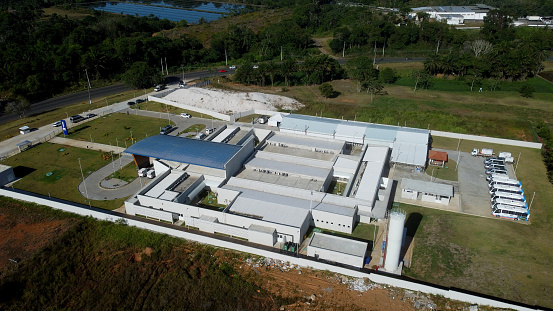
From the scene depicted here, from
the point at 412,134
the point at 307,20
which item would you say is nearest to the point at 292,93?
the point at 412,134

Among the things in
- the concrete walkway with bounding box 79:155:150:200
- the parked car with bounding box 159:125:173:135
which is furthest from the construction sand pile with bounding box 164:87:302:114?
the concrete walkway with bounding box 79:155:150:200

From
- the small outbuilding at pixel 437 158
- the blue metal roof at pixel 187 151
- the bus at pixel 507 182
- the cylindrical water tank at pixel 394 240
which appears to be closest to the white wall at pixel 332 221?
the cylindrical water tank at pixel 394 240

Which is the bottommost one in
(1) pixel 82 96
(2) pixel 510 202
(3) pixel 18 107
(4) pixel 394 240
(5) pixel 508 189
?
(2) pixel 510 202

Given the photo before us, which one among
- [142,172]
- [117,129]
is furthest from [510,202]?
[117,129]

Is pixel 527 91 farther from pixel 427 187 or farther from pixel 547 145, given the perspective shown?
pixel 427 187

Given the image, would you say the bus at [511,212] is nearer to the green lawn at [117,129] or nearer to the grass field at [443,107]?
the grass field at [443,107]

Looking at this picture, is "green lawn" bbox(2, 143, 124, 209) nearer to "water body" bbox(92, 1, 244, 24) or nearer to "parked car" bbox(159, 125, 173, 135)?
"parked car" bbox(159, 125, 173, 135)
